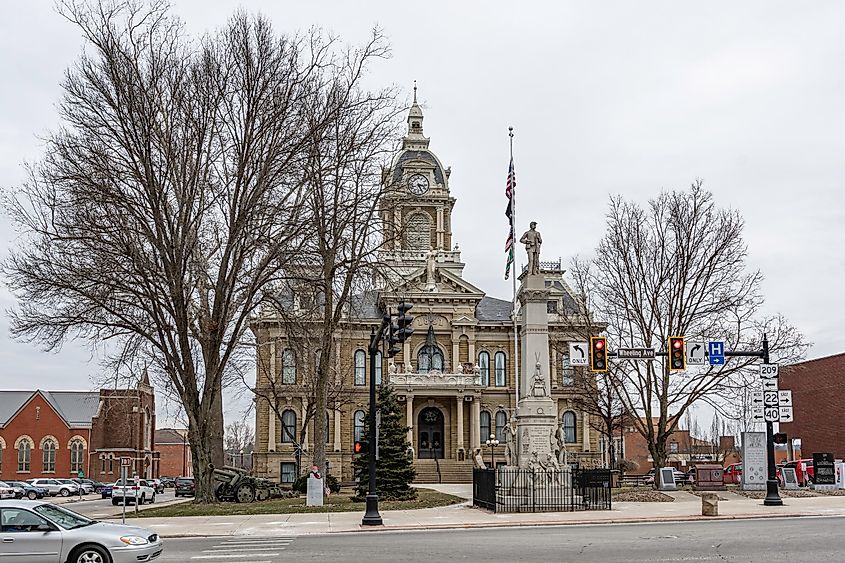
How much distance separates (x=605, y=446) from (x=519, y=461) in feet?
137

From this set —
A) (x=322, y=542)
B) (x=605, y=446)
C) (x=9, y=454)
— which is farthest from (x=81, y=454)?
(x=322, y=542)

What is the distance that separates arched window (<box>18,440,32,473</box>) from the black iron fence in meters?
61.9

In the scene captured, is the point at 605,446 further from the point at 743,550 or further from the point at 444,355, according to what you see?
the point at 743,550

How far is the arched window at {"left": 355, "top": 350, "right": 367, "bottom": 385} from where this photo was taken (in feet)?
234

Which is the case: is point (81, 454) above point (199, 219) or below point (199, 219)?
below

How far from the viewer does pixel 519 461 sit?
34281 millimetres

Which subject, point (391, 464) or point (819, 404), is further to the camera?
point (819, 404)

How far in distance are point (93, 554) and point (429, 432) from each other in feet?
179

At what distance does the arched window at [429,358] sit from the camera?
7112 cm

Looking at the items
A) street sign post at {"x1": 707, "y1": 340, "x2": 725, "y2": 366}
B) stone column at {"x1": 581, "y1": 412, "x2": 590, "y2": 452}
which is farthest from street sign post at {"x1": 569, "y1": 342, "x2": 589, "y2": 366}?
stone column at {"x1": 581, "y1": 412, "x2": 590, "y2": 452}

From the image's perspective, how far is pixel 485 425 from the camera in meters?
71.4

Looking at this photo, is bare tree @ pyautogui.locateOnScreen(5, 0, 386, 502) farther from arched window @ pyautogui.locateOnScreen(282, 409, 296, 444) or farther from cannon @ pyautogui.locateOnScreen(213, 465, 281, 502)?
arched window @ pyautogui.locateOnScreen(282, 409, 296, 444)

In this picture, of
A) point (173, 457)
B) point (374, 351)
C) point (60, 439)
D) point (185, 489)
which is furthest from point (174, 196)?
point (173, 457)

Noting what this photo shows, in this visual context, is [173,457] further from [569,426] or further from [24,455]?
[569,426]
